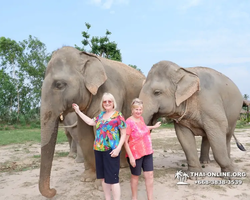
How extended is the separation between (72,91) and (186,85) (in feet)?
5.65

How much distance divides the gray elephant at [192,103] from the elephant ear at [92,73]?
0.75 meters

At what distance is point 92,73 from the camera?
339 centimetres

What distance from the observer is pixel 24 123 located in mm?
17375

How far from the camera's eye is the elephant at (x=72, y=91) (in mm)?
2986

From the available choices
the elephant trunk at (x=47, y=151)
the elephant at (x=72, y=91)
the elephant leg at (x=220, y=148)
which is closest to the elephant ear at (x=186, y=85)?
the elephant leg at (x=220, y=148)

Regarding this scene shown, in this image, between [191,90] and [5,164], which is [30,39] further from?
[191,90]

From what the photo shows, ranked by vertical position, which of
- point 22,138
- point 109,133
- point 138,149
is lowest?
point 22,138

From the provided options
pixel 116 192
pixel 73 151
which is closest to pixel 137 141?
pixel 116 192

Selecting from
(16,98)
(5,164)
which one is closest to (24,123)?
(16,98)

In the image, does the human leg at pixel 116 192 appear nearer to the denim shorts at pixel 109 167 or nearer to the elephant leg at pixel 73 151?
the denim shorts at pixel 109 167

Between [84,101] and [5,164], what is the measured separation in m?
3.23

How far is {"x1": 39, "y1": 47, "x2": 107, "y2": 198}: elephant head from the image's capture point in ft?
9.73

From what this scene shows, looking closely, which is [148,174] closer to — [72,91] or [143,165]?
[143,165]

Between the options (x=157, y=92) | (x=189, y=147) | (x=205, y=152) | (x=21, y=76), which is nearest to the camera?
(x=157, y=92)
